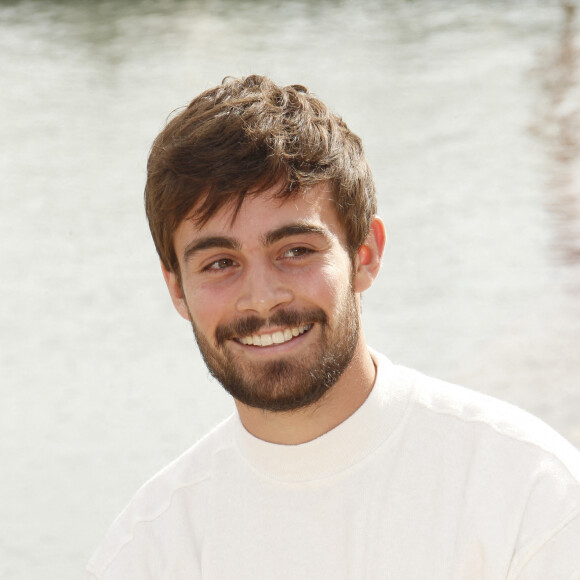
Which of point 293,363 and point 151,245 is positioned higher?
point 293,363

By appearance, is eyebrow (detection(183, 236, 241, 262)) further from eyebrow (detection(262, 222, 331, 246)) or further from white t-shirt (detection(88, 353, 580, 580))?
white t-shirt (detection(88, 353, 580, 580))

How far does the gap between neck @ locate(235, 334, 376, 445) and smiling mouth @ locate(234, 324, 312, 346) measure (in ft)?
0.38

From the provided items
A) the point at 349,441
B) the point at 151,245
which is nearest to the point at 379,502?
the point at 349,441

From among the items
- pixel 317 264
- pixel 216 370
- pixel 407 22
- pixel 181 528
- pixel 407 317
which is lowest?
pixel 407 22

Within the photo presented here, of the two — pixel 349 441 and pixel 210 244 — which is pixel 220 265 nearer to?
pixel 210 244

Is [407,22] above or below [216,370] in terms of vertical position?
below

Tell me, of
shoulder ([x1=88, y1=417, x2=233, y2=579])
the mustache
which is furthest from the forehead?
shoulder ([x1=88, y1=417, x2=233, y2=579])

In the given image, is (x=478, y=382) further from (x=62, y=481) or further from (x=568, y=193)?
(x=568, y=193)

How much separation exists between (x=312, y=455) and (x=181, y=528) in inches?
10.4

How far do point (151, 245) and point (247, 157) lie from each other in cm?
619

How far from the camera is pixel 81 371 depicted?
21.0ft

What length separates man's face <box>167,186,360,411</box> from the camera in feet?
6.19

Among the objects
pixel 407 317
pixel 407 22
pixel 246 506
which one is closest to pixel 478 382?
pixel 407 317

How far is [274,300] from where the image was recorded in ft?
6.13
